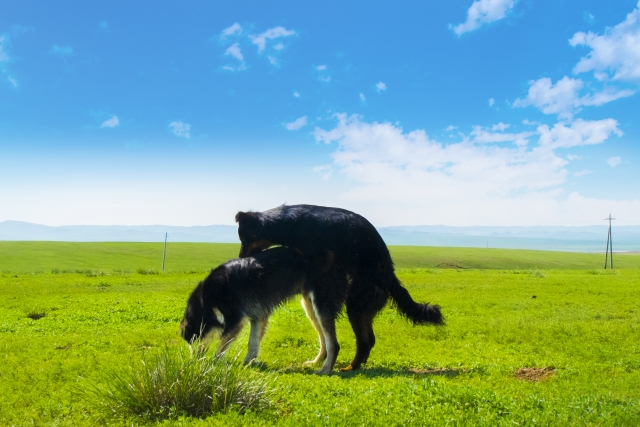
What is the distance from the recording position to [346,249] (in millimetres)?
8891

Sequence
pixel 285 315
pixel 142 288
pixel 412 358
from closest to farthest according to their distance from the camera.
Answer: pixel 412 358
pixel 285 315
pixel 142 288

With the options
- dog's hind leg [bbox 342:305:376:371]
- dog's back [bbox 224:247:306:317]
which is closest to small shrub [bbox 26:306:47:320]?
dog's back [bbox 224:247:306:317]

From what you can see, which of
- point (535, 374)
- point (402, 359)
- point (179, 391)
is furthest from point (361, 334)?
point (179, 391)

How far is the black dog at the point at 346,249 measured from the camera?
28.7 feet

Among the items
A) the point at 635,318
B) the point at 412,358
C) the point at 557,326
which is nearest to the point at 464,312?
the point at 557,326

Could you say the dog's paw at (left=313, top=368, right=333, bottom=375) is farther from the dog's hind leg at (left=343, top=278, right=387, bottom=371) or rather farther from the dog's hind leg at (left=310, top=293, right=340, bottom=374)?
the dog's hind leg at (left=343, top=278, right=387, bottom=371)

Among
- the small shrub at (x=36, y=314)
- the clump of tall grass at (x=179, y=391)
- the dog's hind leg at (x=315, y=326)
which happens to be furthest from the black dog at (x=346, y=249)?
the small shrub at (x=36, y=314)

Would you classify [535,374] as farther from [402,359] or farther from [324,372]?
[324,372]

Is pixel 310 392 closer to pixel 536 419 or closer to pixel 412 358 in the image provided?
pixel 536 419

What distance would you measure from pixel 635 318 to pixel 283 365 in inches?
443

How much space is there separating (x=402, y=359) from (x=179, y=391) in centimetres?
499

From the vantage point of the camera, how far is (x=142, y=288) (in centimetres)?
2669

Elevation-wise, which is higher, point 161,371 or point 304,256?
point 304,256

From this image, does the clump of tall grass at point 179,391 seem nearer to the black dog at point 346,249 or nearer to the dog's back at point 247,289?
the dog's back at point 247,289
